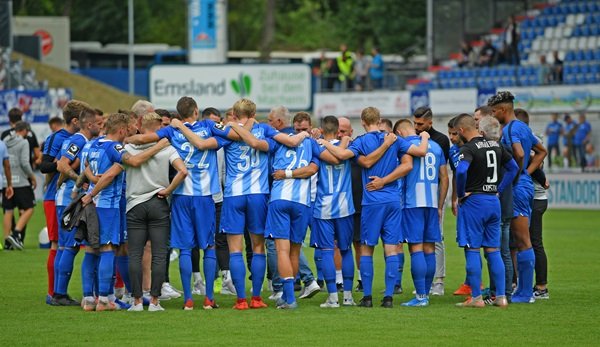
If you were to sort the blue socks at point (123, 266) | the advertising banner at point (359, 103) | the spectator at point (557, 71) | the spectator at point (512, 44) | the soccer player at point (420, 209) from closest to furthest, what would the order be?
the soccer player at point (420, 209) → the blue socks at point (123, 266) → the spectator at point (557, 71) → the advertising banner at point (359, 103) → the spectator at point (512, 44)

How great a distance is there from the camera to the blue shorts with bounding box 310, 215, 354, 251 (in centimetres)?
1339

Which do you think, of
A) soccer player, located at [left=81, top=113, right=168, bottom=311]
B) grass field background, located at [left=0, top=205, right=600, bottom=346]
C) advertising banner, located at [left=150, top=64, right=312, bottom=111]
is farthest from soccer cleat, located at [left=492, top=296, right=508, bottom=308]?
advertising banner, located at [left=150, top=64, right=312, bottom=111]

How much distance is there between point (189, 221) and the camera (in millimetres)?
13141

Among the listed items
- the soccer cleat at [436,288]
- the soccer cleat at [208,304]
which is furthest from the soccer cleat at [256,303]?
the soccer cleat at [436,288]

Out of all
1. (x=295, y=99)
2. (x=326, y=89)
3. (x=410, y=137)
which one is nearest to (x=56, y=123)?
(x=410, y=137)

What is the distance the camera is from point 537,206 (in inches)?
563

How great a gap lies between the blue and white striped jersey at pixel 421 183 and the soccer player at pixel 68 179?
351 cm

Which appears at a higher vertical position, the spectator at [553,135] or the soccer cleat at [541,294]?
the spectator at [553,135]

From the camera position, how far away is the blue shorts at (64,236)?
13312mm

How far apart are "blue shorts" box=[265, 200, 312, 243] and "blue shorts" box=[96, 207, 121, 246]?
1.61 metres

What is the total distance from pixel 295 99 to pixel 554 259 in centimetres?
2277

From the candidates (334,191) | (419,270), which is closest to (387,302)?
(419,270)

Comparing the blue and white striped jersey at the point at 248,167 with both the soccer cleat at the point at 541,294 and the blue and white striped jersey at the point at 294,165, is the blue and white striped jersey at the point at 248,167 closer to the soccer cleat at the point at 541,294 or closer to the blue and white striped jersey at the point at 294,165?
the blue and white striped jersey at the point at 294,165

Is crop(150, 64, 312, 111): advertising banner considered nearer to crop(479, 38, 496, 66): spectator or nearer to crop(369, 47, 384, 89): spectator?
crop(369, 47, 384, 89): spectator
